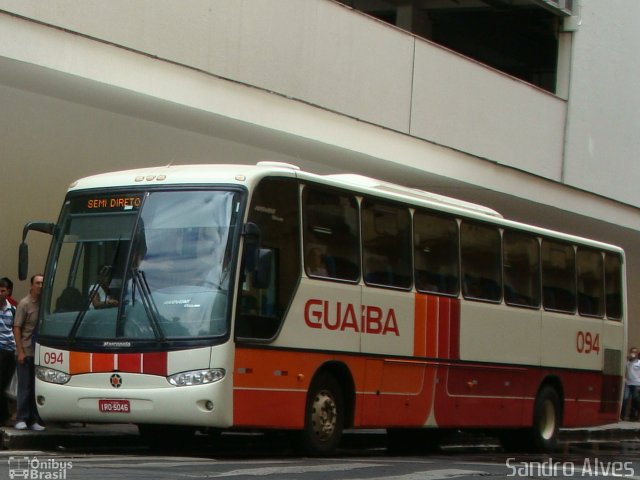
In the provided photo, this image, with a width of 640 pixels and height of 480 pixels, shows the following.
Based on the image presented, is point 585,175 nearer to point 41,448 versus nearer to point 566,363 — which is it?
point 566,363

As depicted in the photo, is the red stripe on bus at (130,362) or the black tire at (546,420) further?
the black tire at (546,420)

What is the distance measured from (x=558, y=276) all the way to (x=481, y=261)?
2.35m

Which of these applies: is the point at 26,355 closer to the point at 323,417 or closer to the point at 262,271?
the point at 323,417

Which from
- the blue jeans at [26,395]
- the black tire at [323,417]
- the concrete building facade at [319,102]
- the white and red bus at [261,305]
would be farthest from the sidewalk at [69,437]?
the concrete building facade at [319,102]

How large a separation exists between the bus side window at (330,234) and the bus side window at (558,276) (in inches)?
195

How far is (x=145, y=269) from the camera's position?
12898 mm

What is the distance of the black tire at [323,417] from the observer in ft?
44.8

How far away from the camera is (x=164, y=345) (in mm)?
12547

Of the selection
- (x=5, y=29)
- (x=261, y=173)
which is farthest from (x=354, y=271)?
(x=5, y=29)

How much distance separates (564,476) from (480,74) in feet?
50.2

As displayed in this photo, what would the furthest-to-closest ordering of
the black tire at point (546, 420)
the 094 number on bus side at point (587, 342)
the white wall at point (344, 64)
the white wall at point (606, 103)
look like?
the white wall at point (606, 103)
the 094 number on bus side at point (587, 342)
the black tire at point (546, 420)
the white wall at point (344, 64)

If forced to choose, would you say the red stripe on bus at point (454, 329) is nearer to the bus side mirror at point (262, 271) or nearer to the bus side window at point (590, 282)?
the bus side window at point (590, 282)

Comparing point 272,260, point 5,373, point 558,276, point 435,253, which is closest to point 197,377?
point 272,260

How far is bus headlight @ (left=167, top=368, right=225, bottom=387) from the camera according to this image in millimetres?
12422
